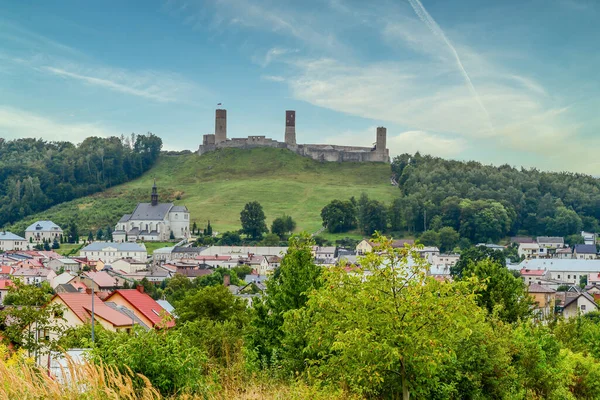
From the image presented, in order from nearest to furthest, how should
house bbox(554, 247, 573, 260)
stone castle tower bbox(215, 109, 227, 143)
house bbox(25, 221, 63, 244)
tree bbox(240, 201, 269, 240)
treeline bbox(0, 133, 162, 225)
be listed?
house bbox(554, 247, 573, 260)
tree bbox(240, 201, 269, 240)
house bbox(25, 221, 63, 244)
treeline bbox(0, 133, 162, 225)
stone castle tower bbox(215, 109, 227, 143)

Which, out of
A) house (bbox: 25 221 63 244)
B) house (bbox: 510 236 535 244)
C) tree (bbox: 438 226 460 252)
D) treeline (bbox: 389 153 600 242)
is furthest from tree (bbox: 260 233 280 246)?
house (bbox: 510 236 535 244)

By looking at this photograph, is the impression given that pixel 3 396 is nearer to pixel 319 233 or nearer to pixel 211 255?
pixel 211 255


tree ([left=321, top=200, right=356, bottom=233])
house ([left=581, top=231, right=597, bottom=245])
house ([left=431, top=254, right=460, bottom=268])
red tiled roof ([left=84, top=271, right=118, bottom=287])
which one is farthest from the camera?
house ([left=581, top=231, right=597, bottom=245])

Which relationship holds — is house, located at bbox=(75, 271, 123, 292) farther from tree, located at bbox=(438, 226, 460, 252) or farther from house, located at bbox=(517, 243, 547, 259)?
house, located at bbox=(517, 243, 547, 259)

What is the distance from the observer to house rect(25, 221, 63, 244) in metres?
120

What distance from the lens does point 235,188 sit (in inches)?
5566

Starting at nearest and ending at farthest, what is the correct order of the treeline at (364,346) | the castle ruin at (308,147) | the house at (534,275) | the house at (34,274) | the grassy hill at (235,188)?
the treeline at (364,346)
the house at (34,274)
the house at (534,275)
the grassy hill at (235,188)
the castle ruin at (308,147)

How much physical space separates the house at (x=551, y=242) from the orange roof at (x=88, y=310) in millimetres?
95685

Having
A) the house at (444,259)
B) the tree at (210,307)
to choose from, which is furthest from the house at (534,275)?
the tree at (210,307)

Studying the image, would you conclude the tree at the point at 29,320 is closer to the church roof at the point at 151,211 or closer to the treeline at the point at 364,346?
the treeline at the point at 364,346

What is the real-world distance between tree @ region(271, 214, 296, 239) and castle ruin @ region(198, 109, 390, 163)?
161ft

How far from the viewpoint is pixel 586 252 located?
10500 cm

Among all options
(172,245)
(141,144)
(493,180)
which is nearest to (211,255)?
(172,245)

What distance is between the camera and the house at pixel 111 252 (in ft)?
336
